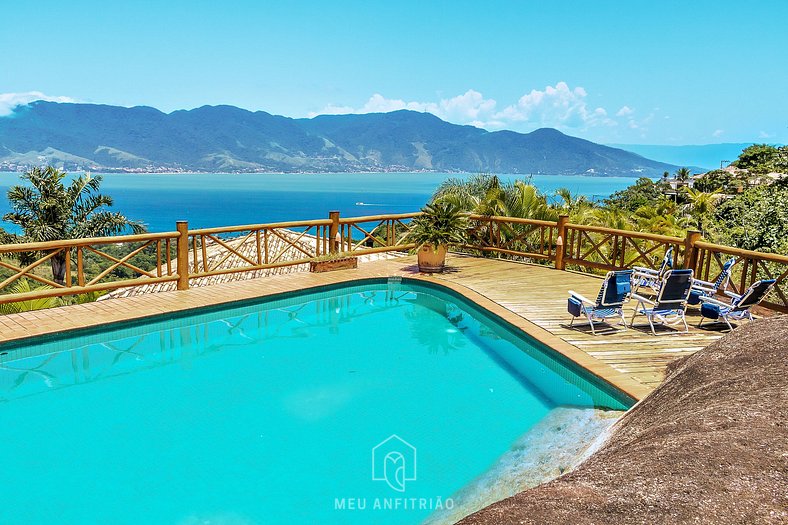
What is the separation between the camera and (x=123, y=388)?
19.5 feet

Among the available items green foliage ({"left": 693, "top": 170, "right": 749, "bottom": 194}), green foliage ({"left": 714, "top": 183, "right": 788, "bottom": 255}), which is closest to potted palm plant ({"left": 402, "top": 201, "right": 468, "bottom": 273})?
green foliage ({"left": 714, "top": 183, "right": 788, "bottom": 255})

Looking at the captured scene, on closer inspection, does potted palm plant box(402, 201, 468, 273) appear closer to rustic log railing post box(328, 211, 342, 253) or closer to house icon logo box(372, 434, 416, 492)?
rustic log railing post box(328, 211, 342, 253)

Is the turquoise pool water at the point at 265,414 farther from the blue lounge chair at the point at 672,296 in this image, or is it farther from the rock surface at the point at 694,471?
the rock surface at the point at 694,471

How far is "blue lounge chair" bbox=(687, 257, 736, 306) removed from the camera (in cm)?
764

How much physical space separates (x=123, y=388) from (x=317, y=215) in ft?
401

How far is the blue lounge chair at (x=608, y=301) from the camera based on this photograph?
6898mm

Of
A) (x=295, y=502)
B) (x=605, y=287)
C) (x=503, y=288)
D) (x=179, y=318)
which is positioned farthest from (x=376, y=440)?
(x=503, y=288)

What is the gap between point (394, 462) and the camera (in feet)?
14.8

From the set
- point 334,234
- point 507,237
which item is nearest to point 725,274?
point 507,237

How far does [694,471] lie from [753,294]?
232 inches

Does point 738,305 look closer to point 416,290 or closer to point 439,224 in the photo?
point 416,290

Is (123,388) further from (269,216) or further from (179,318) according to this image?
(269,216)

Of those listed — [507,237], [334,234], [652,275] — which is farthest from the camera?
[507,237]

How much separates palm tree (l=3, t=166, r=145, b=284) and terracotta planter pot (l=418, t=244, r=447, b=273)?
2041 centimetres
